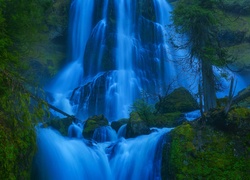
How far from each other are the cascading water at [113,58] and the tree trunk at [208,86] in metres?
8.26

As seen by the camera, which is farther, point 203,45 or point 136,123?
point 136,123

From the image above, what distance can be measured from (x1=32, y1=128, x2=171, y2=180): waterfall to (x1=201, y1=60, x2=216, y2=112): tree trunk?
2.40 meters

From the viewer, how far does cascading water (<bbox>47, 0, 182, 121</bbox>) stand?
19.9m

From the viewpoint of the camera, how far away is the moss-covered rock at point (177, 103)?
15.7 meters

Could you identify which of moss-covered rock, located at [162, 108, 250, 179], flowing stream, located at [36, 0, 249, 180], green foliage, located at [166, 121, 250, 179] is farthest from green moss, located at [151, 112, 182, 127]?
green foliage, located at [166, 121, 250, 179]

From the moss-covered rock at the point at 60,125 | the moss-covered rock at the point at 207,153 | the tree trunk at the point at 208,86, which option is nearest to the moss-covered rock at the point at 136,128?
the tree trunk at the point at 208,86

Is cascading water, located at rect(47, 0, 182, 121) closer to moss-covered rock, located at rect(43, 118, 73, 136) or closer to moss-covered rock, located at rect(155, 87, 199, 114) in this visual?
moss-covered rock, located at rect(155, 87, 199, 114)

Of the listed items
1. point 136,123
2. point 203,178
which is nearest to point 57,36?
point 136,123

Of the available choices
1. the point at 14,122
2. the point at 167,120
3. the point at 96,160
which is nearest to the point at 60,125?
the point at 96,160

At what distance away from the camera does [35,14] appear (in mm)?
8312

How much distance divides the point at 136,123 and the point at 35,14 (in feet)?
18.8

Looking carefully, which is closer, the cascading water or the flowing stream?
the flowing stream

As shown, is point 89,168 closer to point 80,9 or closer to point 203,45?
point 203,45

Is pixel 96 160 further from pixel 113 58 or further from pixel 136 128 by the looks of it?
Result: pixel 113 58
